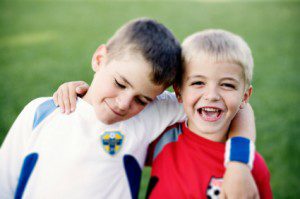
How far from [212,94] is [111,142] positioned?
52 cm

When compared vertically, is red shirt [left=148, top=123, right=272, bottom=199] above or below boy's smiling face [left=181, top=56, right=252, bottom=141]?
below

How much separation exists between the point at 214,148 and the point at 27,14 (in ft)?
28.6

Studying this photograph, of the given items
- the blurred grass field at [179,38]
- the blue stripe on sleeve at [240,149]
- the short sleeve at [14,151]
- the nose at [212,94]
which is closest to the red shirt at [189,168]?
the blue stripe on sleeve at [240,149]

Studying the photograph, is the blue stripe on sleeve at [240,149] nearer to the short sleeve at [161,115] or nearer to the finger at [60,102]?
the short sleeve at [161,115]

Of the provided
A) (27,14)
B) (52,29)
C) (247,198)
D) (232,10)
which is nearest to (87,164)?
(247,198)

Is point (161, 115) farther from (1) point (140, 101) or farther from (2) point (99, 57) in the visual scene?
(2) point (99, 57)

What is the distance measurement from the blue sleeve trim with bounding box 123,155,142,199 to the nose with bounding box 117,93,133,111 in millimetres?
248

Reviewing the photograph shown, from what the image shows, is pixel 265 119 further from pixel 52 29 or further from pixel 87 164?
pixel 52 29

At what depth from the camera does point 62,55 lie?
6.47 meters

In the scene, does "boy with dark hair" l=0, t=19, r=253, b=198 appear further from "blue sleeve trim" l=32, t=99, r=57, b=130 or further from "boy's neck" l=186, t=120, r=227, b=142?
"boy's neck" l=186, t=120, r=227, b=142

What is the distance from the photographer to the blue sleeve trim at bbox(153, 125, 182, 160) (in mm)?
1782

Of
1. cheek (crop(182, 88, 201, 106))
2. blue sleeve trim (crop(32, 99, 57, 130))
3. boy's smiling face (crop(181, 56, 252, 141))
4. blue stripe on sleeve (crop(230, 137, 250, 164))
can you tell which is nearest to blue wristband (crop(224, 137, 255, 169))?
blue stripe on sleeve (crop(230, 137, 250, 164))

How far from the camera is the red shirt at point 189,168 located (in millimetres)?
1621

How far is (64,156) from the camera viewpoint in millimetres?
1602
